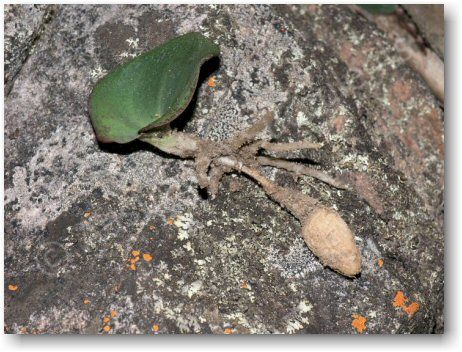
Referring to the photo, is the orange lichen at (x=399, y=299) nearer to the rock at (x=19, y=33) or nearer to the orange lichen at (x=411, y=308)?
the orange lichen at (x=411, y=308)

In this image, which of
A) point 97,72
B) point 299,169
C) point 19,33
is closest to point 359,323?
point 299,169

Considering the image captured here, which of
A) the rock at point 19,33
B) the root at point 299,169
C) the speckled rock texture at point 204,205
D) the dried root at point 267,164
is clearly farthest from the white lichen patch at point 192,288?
the rock at point 19,33

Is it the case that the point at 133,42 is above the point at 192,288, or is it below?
above

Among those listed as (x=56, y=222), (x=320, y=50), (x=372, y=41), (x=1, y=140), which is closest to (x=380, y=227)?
(x=320, y=50)

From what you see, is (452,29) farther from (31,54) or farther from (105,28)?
(31,54)

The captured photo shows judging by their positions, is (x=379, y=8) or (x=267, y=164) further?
(x=379, y=8)

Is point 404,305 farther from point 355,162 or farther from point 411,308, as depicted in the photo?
point 355,162
